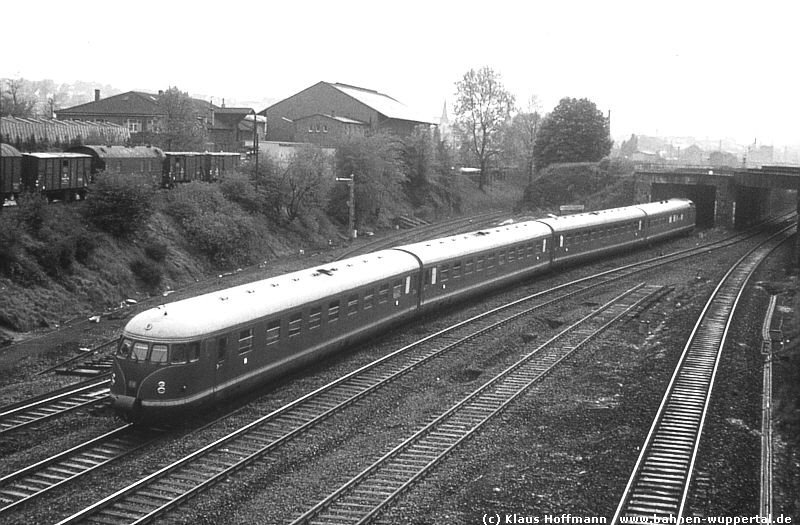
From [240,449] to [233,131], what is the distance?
64332 millimetres

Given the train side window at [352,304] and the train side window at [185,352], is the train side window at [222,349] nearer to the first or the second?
the train side window at [185,352]

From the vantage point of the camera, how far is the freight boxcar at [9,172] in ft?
107

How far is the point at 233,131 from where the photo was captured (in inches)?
3007

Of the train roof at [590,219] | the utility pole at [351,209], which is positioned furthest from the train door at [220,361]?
the utility pole at [351,209]

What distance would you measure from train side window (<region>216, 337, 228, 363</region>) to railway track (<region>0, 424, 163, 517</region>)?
1921 mm

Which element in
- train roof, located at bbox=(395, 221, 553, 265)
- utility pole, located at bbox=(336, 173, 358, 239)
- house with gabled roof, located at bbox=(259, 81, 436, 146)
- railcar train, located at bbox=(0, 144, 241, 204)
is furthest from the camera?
house with gabled roof, located at bbox=(259, 81, 436, 146)

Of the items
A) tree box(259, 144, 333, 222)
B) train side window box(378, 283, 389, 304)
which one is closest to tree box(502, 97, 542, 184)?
tree box(259, 144, 333, 222)

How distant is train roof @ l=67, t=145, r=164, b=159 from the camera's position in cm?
3962

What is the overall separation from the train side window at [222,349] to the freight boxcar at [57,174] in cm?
2084

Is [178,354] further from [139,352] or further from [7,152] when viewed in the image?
[7,152]

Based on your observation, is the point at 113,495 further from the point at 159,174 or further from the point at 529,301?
the point at 159,174

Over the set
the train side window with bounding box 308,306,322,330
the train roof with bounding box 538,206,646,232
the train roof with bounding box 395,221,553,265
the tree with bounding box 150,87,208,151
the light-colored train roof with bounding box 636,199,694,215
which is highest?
the tree with bounding box 150,87,208,151

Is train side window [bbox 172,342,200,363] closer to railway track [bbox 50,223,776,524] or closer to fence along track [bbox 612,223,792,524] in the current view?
railway track [bbox 50,223,776,524]

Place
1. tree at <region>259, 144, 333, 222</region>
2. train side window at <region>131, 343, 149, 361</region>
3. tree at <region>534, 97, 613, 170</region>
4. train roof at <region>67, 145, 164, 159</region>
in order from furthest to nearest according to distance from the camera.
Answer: tree at <region>534, 97, 613, 170</region> → tree at <region>259, 144, 333, 222</region> → train roof at <region>67, 145, 164, 159</region> → train side window at <region>131, 343, 149, 361</region>
